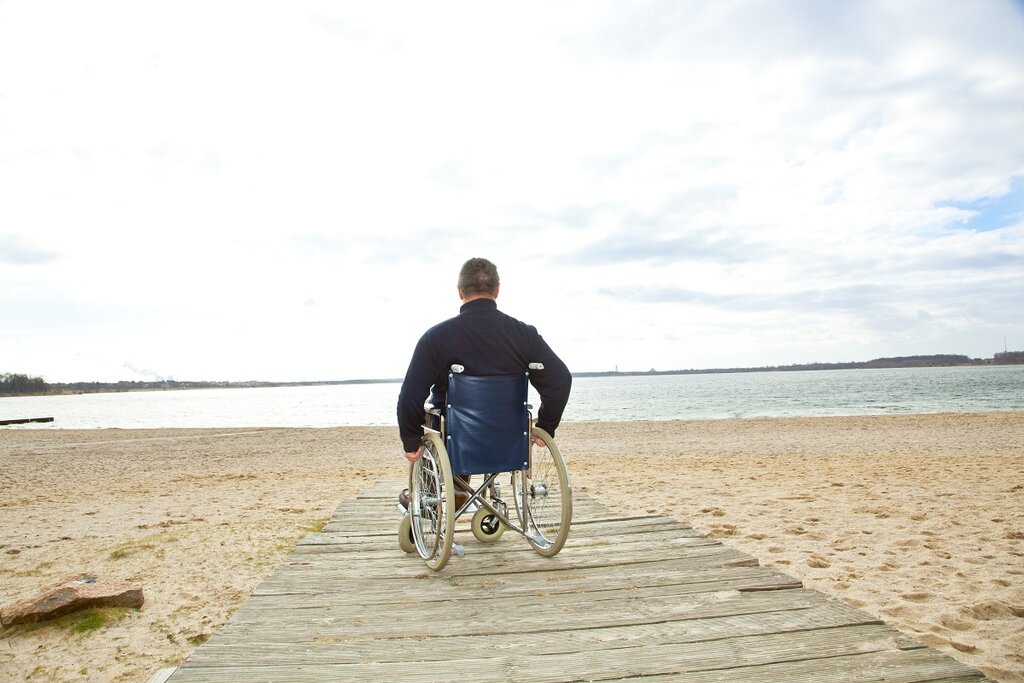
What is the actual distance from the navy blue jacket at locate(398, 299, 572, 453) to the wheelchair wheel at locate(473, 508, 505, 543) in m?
0.78

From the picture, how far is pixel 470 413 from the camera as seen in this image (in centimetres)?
303

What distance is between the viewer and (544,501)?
3486 millimetres

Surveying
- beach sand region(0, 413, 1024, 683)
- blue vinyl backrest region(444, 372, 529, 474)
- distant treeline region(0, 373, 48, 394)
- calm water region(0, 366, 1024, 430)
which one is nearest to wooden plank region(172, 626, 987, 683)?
beach sand region(0, 413, 1024, 683)

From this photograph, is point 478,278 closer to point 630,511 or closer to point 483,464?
point 483,464

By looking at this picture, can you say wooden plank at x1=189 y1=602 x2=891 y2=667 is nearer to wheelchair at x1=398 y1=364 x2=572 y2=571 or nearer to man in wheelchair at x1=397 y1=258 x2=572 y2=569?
wheelchair at x1=398 y1=364 x2=572 y2=571

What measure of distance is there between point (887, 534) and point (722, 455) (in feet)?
27.8

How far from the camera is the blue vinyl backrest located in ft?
9.92

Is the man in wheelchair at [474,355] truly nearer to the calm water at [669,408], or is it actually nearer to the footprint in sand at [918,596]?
the footprint in sand at [918,596]

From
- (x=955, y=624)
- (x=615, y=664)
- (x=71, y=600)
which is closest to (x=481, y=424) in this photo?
(x=615, y=664)

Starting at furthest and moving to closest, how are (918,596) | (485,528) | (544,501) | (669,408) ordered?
(669,408), (485,528), (544,501), (918,596)

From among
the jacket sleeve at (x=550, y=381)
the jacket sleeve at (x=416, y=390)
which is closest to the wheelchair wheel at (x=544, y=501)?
the jacket sleeve at (x=550, y=381)

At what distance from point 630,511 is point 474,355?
11.6 feet

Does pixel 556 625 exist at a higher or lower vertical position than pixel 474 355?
lower

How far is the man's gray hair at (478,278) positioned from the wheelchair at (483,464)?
45 centimetres
